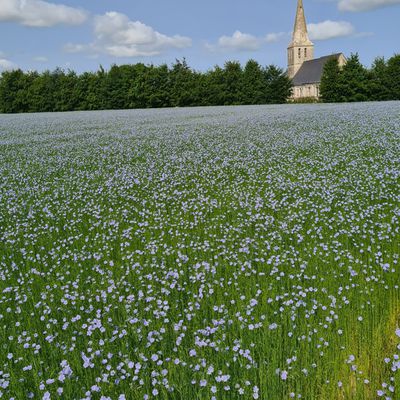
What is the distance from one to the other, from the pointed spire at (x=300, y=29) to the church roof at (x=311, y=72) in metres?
22.2

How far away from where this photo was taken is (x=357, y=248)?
19.3 feet

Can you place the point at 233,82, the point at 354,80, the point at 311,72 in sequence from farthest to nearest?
the point at 311,72
the point at 233,82
the point at 354,80

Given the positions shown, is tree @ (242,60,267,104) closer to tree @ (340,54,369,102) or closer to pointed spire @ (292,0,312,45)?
tree @ (340,54,369,102)

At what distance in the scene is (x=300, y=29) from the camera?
14688 cm

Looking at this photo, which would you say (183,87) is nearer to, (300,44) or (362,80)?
(362,80)

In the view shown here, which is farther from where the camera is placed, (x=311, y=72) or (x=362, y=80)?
(x=311, y=72)

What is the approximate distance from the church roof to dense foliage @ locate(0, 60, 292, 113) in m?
48.8

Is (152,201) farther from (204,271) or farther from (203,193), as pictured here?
(204,271)

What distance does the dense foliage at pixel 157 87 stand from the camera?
7131 centimetres

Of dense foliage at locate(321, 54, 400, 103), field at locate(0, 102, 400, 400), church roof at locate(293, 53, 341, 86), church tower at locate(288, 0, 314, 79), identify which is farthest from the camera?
church tower at locate(288, 0, 314, 79)

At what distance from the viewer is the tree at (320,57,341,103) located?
65.9m

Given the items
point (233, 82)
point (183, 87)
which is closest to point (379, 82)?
point (233, 82)

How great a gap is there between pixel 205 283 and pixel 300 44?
155526 mm

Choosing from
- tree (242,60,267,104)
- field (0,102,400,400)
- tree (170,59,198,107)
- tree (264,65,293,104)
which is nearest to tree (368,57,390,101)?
tree (264,65,293,104)
